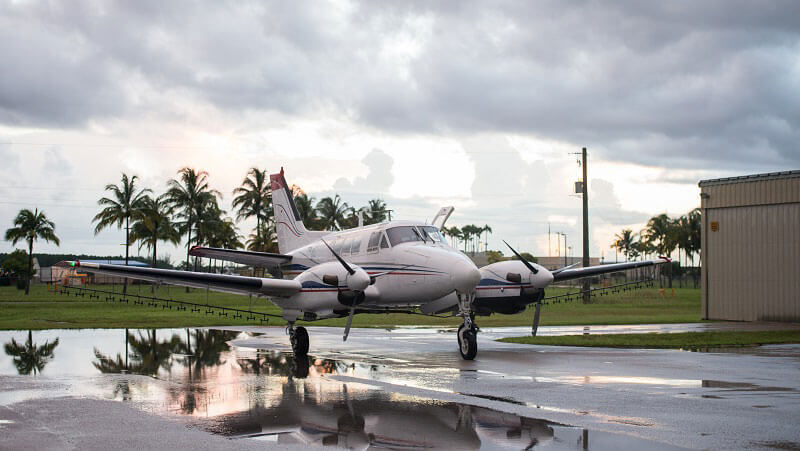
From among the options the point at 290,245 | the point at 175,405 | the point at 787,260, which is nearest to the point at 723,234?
the point at 787,260

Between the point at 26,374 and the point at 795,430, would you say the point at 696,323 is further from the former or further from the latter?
the point at 26,374

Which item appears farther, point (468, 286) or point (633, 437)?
point (468, 286)

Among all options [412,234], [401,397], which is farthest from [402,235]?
[401,397]

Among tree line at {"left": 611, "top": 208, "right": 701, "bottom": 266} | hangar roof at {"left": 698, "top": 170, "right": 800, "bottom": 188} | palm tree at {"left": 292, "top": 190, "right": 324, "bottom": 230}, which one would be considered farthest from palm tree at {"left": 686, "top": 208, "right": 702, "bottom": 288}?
hangar roof at {"left": 698, "top": 170, "right": 800, "bottom": 188}

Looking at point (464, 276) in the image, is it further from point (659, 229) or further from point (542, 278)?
point (659, 229)

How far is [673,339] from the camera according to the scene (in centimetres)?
2194

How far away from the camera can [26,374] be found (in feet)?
47.1

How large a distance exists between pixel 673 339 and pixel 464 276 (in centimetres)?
883

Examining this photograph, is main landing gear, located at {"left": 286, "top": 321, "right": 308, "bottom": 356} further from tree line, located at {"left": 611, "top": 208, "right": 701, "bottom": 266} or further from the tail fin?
tree line, located at {"left": 611, "top": 208, "right": 701, "bottom": 266}

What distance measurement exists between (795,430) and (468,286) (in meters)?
8.95

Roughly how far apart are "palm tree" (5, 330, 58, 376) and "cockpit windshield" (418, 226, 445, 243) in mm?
9586

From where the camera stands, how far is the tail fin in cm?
2548

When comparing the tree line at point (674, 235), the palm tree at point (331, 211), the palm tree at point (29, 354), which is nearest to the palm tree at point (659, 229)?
the tree line at point (674, 235)

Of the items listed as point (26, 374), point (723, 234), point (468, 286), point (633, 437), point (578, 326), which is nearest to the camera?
point (633, 437)
